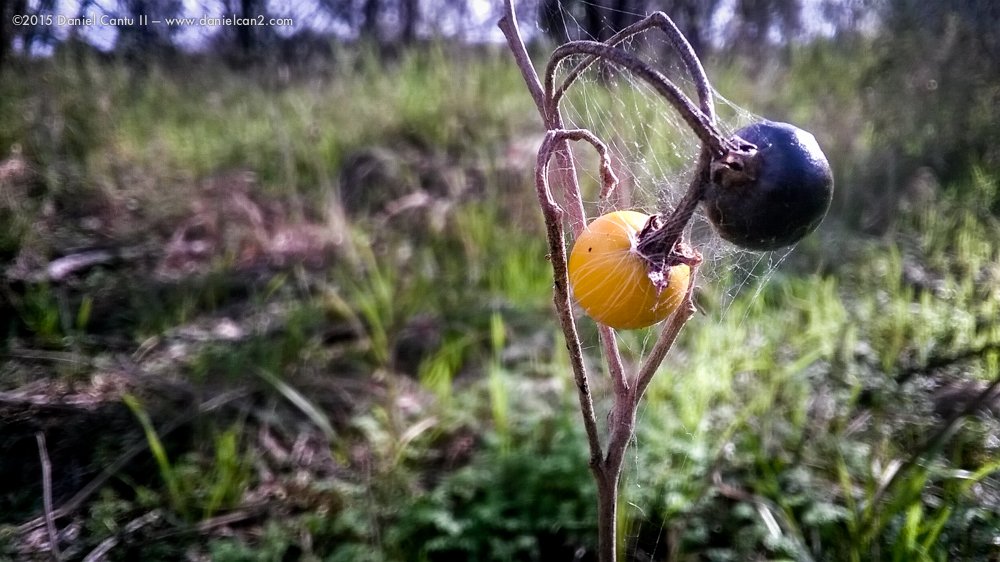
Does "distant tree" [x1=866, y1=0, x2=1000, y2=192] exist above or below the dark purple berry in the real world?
above

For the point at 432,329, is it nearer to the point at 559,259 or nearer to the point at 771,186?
the point at 559,259

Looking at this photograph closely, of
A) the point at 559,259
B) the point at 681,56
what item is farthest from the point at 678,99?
the point at 559,259

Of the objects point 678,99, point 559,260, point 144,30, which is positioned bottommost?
point 559,260

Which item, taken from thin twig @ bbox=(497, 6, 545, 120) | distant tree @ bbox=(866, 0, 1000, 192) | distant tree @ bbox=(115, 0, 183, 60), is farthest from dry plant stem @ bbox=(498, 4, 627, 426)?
distant tree @ bbox=(115, 0, 183, 60)

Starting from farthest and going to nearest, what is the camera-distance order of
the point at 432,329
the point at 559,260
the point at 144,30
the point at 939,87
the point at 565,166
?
the point at 144,30, the point at 939,87, the point at 432,329, the point at 565,166, the point at 559,260

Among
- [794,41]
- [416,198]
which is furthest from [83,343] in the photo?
[794,41]

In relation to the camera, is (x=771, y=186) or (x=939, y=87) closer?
(x=771, y=186)

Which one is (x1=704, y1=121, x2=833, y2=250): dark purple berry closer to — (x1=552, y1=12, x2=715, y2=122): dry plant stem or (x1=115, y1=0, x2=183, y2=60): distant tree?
(x1=552, y1=12, x2=715, y2=122): dry plant stem

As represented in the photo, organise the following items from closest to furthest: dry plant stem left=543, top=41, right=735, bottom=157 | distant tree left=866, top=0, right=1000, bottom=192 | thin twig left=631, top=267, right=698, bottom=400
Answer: dry plant stem left=543, top=41, right=735, bottom=157 < thin twig left=631, top=267, right=698, bottom=400 < distant tree left=866, top=0, right=1000, bottom=192
